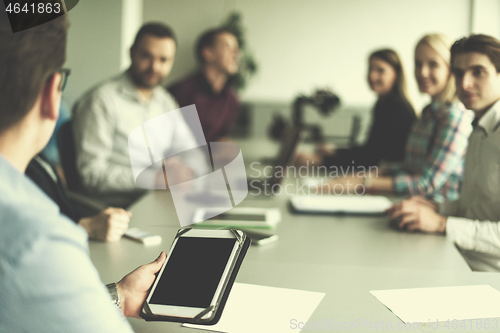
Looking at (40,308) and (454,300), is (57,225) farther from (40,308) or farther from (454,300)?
(454,300)

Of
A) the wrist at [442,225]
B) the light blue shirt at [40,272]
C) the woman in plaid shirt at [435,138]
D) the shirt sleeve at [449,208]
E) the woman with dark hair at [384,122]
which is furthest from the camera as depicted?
the woman with dark hair at [384,122]

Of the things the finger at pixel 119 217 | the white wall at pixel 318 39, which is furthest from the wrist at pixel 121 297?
the white wall at pixel 318 39

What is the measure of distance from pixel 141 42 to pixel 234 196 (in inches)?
31.6

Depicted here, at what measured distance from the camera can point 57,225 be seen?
30 centimetres

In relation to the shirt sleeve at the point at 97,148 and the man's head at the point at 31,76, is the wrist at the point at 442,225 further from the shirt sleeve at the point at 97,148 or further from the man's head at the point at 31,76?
the shirt sleeve at the point at 97,148

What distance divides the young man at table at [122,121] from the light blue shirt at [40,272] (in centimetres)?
109

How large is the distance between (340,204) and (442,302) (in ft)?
1.89

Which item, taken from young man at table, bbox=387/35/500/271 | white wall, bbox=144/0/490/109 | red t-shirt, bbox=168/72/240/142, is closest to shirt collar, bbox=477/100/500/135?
young man at table, bbox=387/35/500/271

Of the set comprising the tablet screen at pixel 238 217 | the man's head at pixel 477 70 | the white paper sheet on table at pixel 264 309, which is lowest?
the tablet screen at pixel 238 217

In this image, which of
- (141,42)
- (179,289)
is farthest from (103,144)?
(179,289)

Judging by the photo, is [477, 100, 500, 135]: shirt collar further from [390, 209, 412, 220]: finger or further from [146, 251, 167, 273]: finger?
[146, 251, 167, 273]: finger

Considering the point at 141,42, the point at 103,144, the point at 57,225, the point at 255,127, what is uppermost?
the point at 141,42

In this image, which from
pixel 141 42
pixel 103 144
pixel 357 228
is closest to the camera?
pixel 357 228

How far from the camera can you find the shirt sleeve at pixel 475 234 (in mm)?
855
